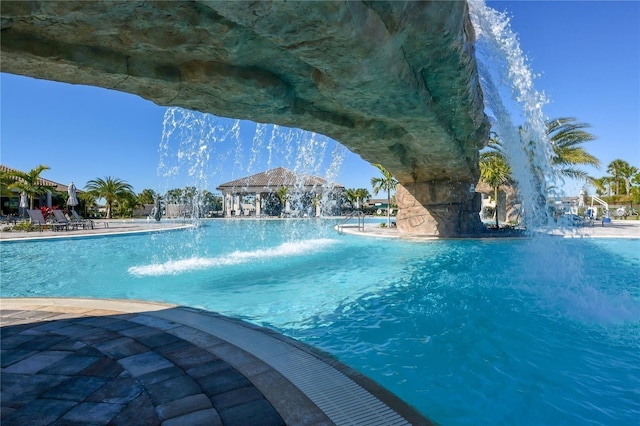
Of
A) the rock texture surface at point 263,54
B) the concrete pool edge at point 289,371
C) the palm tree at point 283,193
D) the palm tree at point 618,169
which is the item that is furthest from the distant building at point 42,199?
the palm tree at point 618,169

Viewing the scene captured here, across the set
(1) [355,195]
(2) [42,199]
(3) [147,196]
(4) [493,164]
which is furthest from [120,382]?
(3) [147,196]

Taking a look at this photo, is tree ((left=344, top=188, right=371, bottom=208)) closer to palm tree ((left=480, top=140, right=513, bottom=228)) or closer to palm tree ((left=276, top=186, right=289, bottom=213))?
palm tree ((left=276, top=186, right=289, bottom=213))

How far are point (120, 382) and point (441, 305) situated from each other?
559 centimetres

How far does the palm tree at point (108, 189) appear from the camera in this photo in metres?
47.0

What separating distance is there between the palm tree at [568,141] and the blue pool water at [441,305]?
11591 millimetres

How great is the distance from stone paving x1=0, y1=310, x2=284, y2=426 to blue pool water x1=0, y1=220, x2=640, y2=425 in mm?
1844

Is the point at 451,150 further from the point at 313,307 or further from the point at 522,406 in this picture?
the point at 522,406

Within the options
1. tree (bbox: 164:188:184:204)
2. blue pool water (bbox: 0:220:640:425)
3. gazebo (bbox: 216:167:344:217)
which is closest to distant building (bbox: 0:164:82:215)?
gazebo (bbox: 216:167:344:217)

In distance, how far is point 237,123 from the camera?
32.2ft

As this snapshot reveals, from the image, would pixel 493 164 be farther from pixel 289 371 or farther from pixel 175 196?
pixel 175 196

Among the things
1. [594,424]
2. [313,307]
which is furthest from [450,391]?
[313,307]

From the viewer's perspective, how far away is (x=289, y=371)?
3268mm

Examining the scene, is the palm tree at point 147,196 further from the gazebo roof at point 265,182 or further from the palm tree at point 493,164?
the palm tree at point 493,164

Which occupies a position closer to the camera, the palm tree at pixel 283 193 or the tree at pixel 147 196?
the palm tree at pixel 283 193
